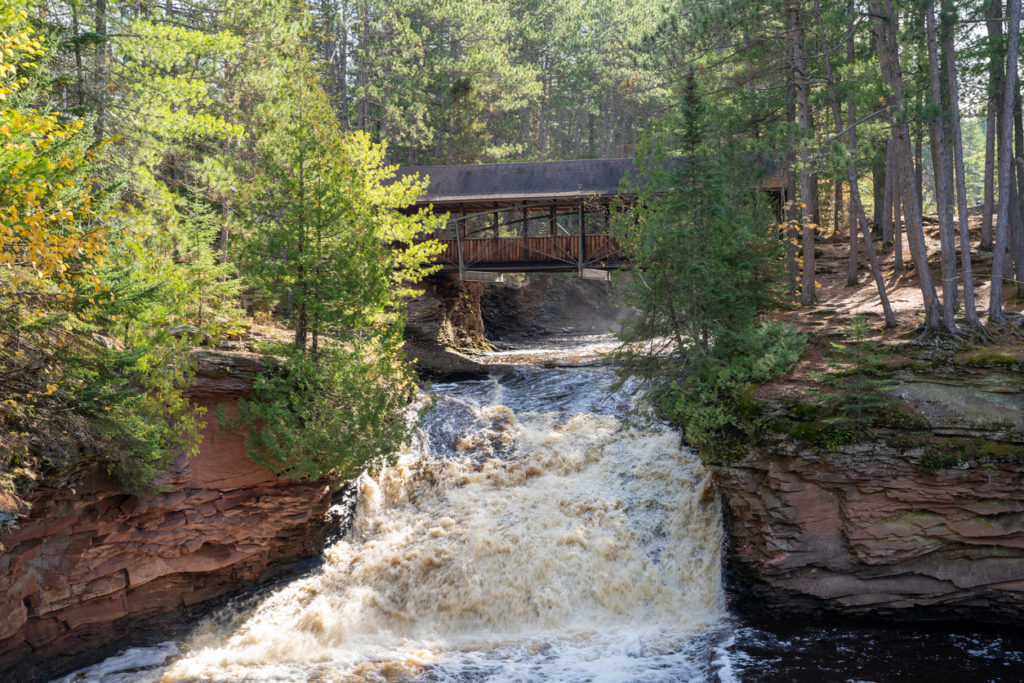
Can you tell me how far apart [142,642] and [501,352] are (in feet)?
50.1

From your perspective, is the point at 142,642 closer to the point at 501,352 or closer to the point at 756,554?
the point at 756,554

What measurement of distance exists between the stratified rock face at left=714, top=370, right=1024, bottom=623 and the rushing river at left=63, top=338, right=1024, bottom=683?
0.44 meters

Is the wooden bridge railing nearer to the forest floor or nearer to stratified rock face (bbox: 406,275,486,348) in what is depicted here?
stratified rock face (bbox: 406,275,486,348)

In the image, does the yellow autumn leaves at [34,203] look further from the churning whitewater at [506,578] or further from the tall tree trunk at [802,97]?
the tall tree trunk at [802,97]

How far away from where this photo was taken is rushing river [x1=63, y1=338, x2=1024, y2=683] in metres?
8.24

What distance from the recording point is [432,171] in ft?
69.7

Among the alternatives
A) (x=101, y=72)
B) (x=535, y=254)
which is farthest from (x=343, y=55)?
(x=101, y=72)

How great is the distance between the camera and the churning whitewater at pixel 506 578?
8422 mm

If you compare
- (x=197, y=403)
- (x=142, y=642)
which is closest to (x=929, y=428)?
(x=197, y=403)

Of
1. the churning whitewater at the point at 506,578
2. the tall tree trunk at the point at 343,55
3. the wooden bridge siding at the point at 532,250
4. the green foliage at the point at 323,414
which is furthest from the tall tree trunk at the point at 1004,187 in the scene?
the tall tree trunk at the point at 343,55

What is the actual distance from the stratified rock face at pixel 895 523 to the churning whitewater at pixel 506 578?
3.34ft

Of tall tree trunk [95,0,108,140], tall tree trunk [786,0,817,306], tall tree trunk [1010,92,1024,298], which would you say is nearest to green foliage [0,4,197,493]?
tall tree trunk [95,0,108,140]

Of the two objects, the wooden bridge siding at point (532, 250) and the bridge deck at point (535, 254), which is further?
the wooden bridge siding at point (532, 250)

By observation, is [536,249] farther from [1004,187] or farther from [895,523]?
[895,523]
